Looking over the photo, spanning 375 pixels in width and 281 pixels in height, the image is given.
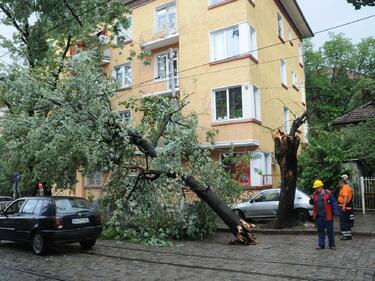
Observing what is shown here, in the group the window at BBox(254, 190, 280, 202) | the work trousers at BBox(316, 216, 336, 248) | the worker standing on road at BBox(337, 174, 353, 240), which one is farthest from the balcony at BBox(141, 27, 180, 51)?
the work trousers at BBox(316, 216, 336, 248)

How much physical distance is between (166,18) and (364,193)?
14.1 meters

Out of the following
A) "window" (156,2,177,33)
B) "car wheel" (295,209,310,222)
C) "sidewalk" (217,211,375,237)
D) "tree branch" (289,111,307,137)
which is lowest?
"sidewalk" (217,211,375,237)

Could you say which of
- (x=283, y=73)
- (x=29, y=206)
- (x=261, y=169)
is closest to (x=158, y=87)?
(x=261, y=169)

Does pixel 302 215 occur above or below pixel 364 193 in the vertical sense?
below

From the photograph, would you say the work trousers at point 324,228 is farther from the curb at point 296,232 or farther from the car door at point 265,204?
the car door at point 265,204

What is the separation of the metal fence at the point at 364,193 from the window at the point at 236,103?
5575mm

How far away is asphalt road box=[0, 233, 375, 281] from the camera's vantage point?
9.09 metres

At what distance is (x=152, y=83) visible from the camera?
86.6 ft

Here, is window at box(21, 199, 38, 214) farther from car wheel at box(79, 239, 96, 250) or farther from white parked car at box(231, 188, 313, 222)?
white parked car at box(231, 188, 313, 222)

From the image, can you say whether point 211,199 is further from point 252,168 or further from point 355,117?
point 355,117

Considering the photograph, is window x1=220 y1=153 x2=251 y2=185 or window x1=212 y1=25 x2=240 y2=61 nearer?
window x1=220 y1=153 x2=251 y2=185

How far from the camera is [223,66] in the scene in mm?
22562

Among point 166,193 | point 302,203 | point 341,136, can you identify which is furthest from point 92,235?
point 341,136

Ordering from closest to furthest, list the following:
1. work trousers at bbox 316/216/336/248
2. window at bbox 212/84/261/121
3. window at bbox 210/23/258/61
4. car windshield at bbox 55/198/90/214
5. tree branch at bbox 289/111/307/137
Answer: work trousers at bbox 316/216/336/248 < car windshield at bbox 55/198/90/214 < tree branch at bbox 289/111/307/137 < window at bbox 212/84/261/121 < window at bbox 210/23/258/61
